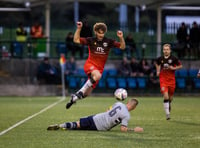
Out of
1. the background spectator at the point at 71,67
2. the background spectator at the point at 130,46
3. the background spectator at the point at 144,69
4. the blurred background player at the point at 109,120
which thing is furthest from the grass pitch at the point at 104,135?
the background spectator at the point at 130,46

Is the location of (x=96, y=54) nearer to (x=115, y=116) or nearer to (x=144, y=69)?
(x=115, y=116)

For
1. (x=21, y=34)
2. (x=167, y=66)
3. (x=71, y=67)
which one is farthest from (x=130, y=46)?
(x=167, y=66)

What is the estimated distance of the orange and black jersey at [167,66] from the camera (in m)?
20.6

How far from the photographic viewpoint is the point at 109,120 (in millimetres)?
14875

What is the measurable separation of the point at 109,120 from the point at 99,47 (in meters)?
3.16

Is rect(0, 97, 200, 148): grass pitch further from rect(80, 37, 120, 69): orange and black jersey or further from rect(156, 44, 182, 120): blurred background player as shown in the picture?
rect(80, 37, 120, 69): orange and black jersey

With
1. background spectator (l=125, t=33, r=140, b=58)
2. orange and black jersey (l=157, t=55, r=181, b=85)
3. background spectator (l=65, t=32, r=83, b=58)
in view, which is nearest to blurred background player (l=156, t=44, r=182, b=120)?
orange and black jersey (l=157, t=55, r=181, b=85)

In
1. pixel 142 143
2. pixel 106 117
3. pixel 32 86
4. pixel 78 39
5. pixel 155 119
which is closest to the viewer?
pixel 142 143

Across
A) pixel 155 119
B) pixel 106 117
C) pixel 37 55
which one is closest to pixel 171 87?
pixel 155 119

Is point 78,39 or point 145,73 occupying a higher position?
point 78,39

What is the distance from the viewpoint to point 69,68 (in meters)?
37.2

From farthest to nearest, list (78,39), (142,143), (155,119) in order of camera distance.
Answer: (155,119) → (78,39) → (142,143)

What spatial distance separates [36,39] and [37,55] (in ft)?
2.88

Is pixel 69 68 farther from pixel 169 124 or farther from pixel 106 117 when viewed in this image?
pixel 106 117
